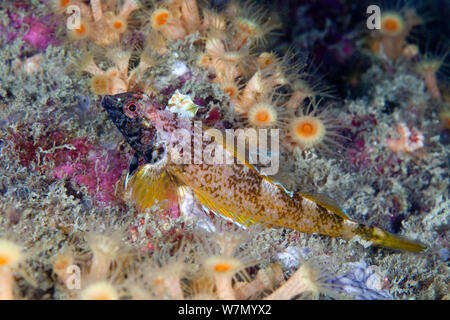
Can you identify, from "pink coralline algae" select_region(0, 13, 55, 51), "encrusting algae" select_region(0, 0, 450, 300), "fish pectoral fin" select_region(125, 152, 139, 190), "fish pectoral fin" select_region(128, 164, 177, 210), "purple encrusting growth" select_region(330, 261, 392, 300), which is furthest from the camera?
"pink coralline algae" select_region(0, 13, 55, 51)

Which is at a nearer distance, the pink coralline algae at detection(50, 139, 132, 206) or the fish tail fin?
the fish tail fin

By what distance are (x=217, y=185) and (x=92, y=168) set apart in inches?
59.1

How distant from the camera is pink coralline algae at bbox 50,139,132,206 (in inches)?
146

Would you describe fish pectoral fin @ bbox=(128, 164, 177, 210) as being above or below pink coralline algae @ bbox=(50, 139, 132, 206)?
below

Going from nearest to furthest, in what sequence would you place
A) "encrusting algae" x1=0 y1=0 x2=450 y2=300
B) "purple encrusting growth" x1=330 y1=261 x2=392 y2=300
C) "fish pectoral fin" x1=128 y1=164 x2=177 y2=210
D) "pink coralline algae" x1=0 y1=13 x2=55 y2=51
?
→ "encrusting algae" x1=0 y1=0 x2=450 y2=300, "purple encrusting growth" x1=330 y1=261 x2=392 y2=300, "fish pectoral fin" x1=128 y1=164 x2=177 y2=210, "pink coralline algae" x1=0 y1=13 x2=55 y2=51

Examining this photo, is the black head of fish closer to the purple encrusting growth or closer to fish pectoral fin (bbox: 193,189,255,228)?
fish pectoral fin (bbox: 193,189,255,228)

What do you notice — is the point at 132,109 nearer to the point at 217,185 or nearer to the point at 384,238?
the point at 217,185

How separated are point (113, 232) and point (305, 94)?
3.27m

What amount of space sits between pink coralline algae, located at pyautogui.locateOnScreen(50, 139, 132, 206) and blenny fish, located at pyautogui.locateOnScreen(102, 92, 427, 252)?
0.25m

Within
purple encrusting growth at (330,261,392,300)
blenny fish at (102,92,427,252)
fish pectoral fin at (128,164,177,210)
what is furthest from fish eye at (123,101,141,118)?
purple encrusting growth at (330,261,392,300)

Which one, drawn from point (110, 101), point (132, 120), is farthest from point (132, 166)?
point (110, 101)
